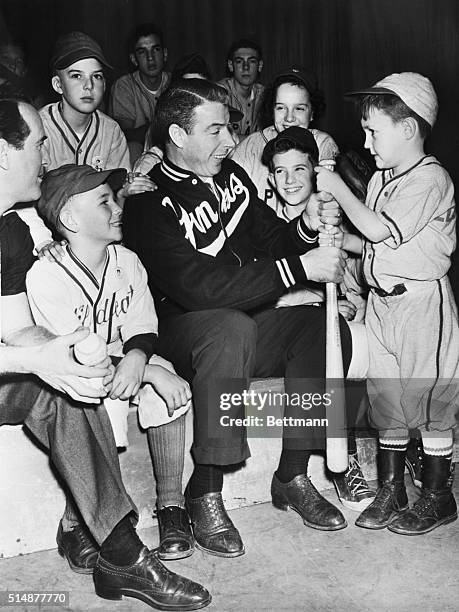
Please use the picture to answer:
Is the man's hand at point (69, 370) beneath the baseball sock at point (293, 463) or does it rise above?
above

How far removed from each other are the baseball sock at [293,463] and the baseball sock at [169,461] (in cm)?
27

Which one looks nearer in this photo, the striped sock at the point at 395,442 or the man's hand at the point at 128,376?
the man's hand at the point at 128,376

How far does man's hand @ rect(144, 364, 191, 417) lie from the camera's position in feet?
6.00

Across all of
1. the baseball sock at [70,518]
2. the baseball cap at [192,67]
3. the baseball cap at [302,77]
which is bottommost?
the baseball sock at [70,518]

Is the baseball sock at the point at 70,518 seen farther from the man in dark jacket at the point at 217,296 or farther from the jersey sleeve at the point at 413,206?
the jersey sleeve at the point at 413,206

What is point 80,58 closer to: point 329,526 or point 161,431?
point 161,431

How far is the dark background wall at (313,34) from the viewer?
318cm

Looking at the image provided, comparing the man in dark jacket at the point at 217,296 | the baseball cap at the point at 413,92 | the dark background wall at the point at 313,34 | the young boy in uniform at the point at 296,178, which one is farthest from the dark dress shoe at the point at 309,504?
the dark background wall at the point at 313,34

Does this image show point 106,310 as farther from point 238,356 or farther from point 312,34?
point 312,34

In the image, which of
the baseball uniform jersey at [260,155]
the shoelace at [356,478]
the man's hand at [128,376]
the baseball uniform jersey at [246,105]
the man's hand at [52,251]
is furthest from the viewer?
the baseball uniform jersey at [246,105]

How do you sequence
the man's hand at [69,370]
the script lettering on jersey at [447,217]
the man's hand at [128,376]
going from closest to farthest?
1. the man's hand at [69,370]
2. the man's hand at [128,376]
3. the script lettering on jersey at [447,217]

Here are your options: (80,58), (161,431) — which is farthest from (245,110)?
(161,431)

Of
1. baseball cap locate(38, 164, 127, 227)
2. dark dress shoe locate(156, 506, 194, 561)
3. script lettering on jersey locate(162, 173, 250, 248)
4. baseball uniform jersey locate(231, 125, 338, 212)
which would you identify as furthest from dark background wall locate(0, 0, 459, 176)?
dark dress shoe locate(156, 506, 194, 561)

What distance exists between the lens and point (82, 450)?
1623mm
